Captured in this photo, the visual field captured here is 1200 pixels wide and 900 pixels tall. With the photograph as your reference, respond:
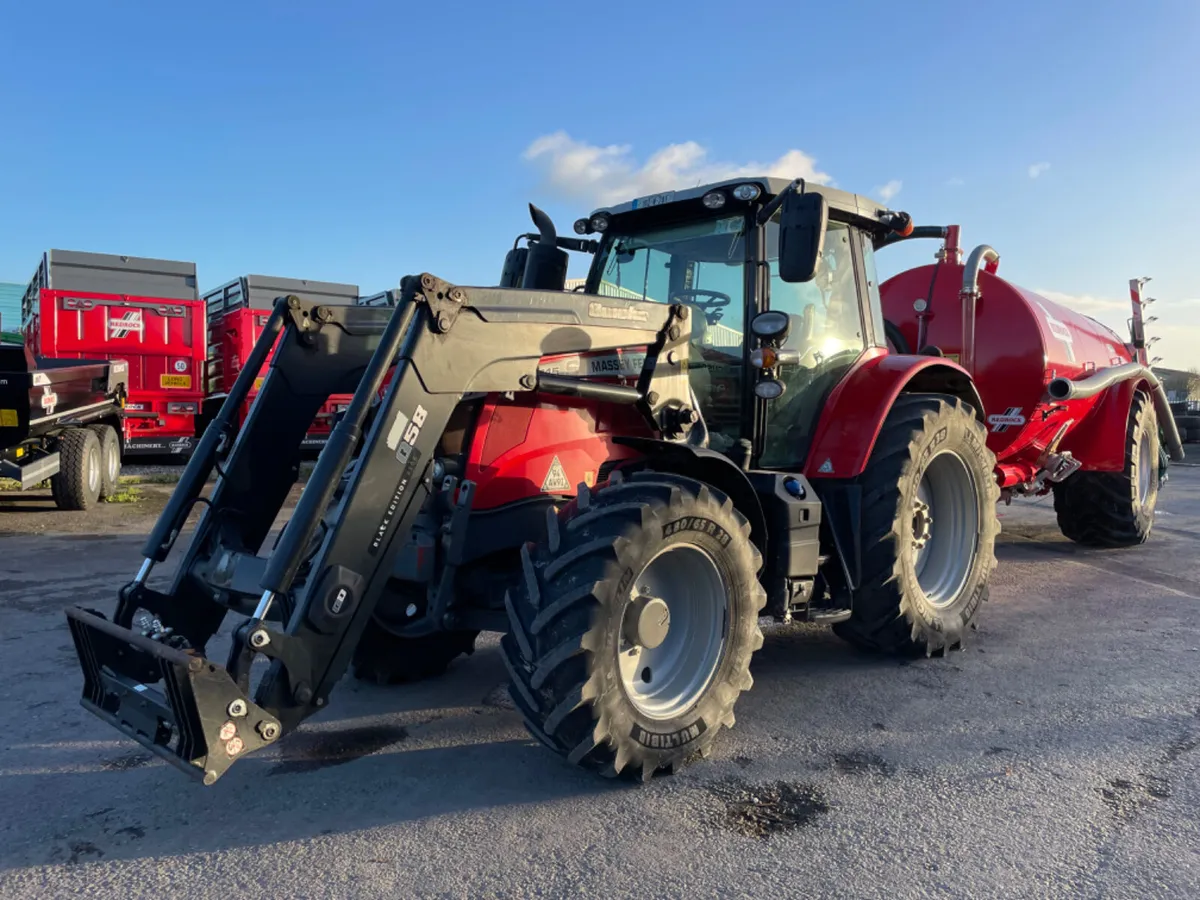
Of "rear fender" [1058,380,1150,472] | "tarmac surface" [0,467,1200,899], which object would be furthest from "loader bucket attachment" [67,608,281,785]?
"rear fender" [1058,380,1150,472]

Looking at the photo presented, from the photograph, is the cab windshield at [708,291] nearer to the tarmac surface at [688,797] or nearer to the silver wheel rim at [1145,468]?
the tarmac surface at [688,797]

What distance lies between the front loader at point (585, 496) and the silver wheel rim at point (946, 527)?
0.03 metres

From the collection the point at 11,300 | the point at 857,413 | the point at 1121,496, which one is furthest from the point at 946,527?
the point at 11,300

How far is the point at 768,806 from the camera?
3.24m

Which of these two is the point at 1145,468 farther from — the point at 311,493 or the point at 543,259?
the point at 311,493

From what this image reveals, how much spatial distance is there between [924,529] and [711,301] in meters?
1.87

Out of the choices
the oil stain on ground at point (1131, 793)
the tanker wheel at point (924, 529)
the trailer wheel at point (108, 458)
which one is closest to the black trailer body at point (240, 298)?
the trailer wheel at point (108, 458)

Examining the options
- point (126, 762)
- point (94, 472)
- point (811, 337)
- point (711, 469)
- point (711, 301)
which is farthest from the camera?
point (94, 472)

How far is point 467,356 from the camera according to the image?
11.1ft

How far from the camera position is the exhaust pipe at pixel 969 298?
7.21m

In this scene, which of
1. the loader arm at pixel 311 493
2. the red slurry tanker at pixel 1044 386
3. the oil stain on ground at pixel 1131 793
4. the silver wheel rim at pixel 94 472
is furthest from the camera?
the silver wheel rim at pixel 94 472

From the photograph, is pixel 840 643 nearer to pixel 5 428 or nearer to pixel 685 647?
pixel 685 647

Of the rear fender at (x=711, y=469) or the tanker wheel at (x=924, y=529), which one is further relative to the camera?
the tanker wheel at (x=924, y=529)

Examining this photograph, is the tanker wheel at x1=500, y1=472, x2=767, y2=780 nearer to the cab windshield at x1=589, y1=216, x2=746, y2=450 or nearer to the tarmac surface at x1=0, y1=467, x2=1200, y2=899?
the tarmac surface at x1=0, y1=467, x2=1200, y2=899
